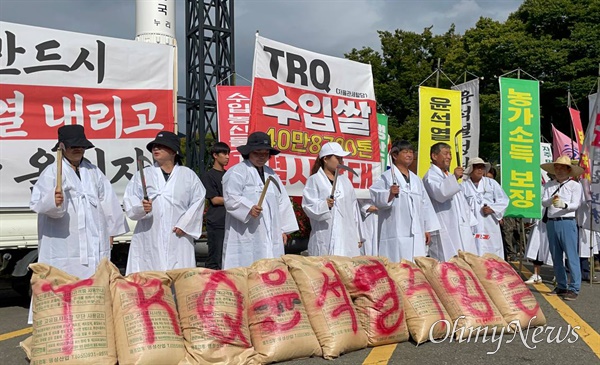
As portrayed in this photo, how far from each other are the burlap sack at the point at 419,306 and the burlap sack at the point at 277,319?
2.88 feet

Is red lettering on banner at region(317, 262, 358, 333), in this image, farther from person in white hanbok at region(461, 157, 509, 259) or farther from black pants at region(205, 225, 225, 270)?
person in white hanbok at region(461, 157, 509, 259)

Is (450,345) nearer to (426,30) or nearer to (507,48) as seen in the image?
(507,48)

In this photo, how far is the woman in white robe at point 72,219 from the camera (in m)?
4.36

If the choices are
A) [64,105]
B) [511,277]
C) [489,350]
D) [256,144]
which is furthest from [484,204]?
[64,105]

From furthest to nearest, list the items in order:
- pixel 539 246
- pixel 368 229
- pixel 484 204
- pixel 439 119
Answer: pixel 439 119
pixel 539 246
pixel 368 229
pixel 484 204

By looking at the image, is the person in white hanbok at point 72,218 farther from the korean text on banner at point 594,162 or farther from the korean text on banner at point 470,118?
the korean text on banner at point 470,118

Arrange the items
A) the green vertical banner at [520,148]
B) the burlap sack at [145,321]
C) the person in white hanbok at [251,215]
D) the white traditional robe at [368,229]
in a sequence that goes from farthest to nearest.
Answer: the green vertical banner at [520,148], the white traditional robe at [368,229], the person in white hanbok at [251,215], the burlap sack at [145,321]

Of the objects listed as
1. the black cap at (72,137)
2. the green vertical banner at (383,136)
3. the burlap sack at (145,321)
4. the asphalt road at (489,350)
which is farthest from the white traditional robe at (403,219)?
the green vertical banner at (383,136)

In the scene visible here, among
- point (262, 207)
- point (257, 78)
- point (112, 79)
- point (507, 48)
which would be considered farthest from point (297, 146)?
point (507, 48)

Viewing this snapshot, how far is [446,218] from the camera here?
653cm

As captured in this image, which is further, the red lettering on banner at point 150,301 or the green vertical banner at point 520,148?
the green vertical banner at point 520,148

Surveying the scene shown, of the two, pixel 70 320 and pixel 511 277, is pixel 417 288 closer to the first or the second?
pixel 511 277

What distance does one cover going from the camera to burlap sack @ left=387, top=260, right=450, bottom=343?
14.8ft

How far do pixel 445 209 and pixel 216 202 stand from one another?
2.62 m
